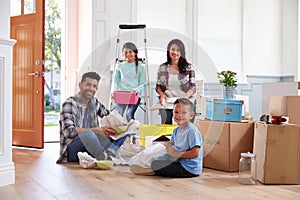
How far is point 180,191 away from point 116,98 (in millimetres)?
651

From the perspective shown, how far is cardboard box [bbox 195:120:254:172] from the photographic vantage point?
3010mm

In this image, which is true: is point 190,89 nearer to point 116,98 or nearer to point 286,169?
point 116,98

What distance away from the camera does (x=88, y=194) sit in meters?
2.16

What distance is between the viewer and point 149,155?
269 cm

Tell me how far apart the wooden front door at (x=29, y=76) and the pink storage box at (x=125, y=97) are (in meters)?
2.06

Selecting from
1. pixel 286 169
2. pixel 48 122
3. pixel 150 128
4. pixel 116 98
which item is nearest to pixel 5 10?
pixel 116 98

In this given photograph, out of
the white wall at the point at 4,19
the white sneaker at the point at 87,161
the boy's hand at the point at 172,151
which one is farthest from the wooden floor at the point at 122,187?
the white wall at the point at 4,19

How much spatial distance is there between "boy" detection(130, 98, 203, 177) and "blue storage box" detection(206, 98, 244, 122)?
Result: 0.44m

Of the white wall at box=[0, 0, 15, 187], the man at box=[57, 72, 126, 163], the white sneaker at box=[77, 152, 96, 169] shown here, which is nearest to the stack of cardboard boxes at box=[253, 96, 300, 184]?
the man at box=[57, 72, 126, 163]

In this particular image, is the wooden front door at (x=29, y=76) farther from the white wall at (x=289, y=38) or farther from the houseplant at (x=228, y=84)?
the white wall at (x=289, y=38)

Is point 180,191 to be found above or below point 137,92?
below

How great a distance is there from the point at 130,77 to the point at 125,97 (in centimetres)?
16

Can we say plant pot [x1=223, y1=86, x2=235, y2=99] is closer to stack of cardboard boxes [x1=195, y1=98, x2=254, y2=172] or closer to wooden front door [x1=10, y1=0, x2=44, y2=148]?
stack of cardboard boxes [x1=195, y1=98, x2=254, y2=172]

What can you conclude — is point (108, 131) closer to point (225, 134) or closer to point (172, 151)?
point (172, 151)
